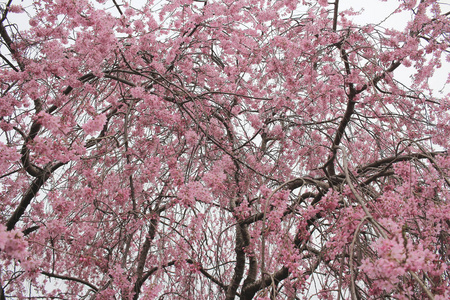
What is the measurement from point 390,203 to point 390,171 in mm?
896

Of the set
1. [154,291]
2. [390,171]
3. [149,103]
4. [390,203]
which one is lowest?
[154,291]

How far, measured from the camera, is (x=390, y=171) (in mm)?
2623

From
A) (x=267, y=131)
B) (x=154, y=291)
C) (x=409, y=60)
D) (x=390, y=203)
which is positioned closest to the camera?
(x=390, y=203)

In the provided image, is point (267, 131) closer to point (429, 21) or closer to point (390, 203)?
point (429, 21)

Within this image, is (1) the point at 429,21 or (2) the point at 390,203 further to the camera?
(1) the point at 429,21

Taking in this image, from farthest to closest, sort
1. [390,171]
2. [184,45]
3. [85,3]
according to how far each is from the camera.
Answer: [184,45] → [85,3] → [390,171]

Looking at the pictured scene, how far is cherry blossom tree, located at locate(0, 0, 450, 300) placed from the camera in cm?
213

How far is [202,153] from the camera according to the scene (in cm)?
379

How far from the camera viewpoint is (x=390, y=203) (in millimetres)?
1840

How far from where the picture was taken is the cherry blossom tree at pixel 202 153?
213 cm

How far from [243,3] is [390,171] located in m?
2.97

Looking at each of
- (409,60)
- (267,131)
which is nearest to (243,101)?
(267,131)

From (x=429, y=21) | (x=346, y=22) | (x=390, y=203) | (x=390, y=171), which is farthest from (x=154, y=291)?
(x=346, y=22)

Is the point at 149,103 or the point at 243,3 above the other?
the point at 243,3
